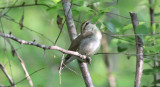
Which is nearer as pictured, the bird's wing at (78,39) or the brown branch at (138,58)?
the brown branch at (138,58)

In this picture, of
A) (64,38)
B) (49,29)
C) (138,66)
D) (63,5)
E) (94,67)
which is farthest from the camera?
(94,67)

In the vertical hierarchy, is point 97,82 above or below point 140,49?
below

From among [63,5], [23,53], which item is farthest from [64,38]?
[63,5]

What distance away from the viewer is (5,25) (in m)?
5.93

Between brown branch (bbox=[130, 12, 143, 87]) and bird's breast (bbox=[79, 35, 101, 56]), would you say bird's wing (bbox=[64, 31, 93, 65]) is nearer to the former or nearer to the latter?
bird's breast (bbox=[79, 35, 101, 56])

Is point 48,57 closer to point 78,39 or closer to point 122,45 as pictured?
point 78,39

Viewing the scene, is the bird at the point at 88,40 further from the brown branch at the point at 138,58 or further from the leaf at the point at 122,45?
the brown branch at the point at 138,58

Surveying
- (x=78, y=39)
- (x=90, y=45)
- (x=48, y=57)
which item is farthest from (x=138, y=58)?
(x=48, y=57)

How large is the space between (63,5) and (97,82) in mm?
3861

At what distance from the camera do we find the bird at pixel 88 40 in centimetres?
462

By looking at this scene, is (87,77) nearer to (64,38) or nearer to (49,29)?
(64,38)

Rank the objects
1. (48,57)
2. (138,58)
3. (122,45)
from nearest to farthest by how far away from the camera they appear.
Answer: (138,58) < (122,45) < (48,57)

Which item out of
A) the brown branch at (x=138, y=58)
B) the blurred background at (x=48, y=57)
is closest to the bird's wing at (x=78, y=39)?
the blurred background at (x=48, y=57)

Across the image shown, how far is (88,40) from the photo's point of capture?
4688 mm
